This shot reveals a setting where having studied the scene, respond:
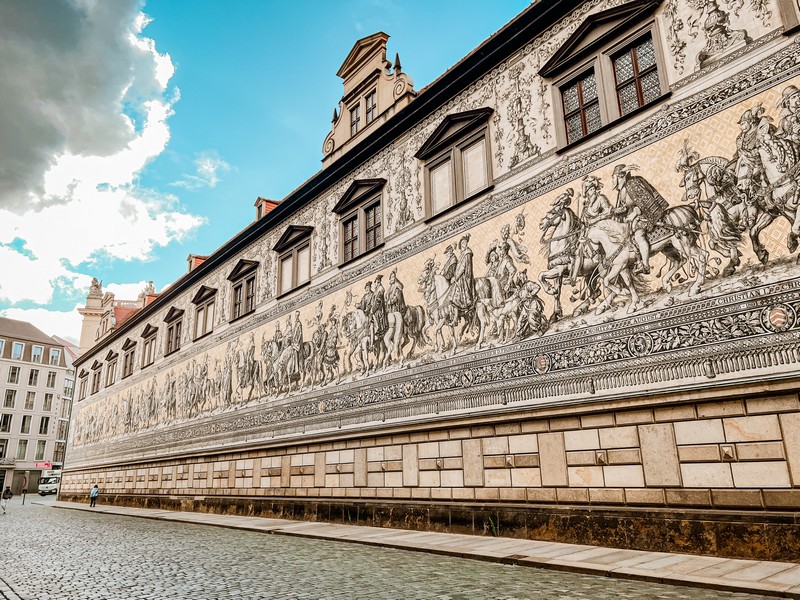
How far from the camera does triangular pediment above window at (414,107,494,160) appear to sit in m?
10.8

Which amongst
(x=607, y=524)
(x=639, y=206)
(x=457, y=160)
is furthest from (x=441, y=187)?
(x=607, y=524)

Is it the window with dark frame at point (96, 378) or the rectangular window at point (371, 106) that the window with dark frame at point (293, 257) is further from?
the window with dark frame at point (96, 378)

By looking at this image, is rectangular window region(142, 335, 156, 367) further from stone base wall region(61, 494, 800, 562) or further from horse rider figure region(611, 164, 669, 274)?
horse rider figure region(611, 164, 669, 274)

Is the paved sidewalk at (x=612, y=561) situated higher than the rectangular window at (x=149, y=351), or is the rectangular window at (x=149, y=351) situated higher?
the rectangular window at (x=149, y=351)

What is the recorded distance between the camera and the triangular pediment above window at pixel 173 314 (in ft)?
72.9

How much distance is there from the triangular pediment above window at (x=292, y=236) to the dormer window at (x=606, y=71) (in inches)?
314

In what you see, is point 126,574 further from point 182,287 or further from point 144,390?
point 144,390

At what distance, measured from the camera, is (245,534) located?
10.8 meters

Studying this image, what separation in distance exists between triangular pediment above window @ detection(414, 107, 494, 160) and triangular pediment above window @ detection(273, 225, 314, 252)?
4.69 meters

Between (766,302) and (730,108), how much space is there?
265 centimetres

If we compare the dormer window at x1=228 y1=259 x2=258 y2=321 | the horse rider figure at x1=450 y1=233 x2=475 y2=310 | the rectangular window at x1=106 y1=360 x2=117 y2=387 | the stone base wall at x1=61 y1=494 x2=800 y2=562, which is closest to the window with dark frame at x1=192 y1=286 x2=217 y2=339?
the dormer window at x1=228 y1=259 x2=258 y2=321

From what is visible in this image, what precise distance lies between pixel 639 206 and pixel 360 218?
7113 millimetres

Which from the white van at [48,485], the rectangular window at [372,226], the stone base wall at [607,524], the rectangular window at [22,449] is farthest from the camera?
the rectangular window at [22,449]

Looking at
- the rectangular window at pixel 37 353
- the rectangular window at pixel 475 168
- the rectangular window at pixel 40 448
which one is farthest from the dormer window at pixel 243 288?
the rectangular window at pixel 37 353
